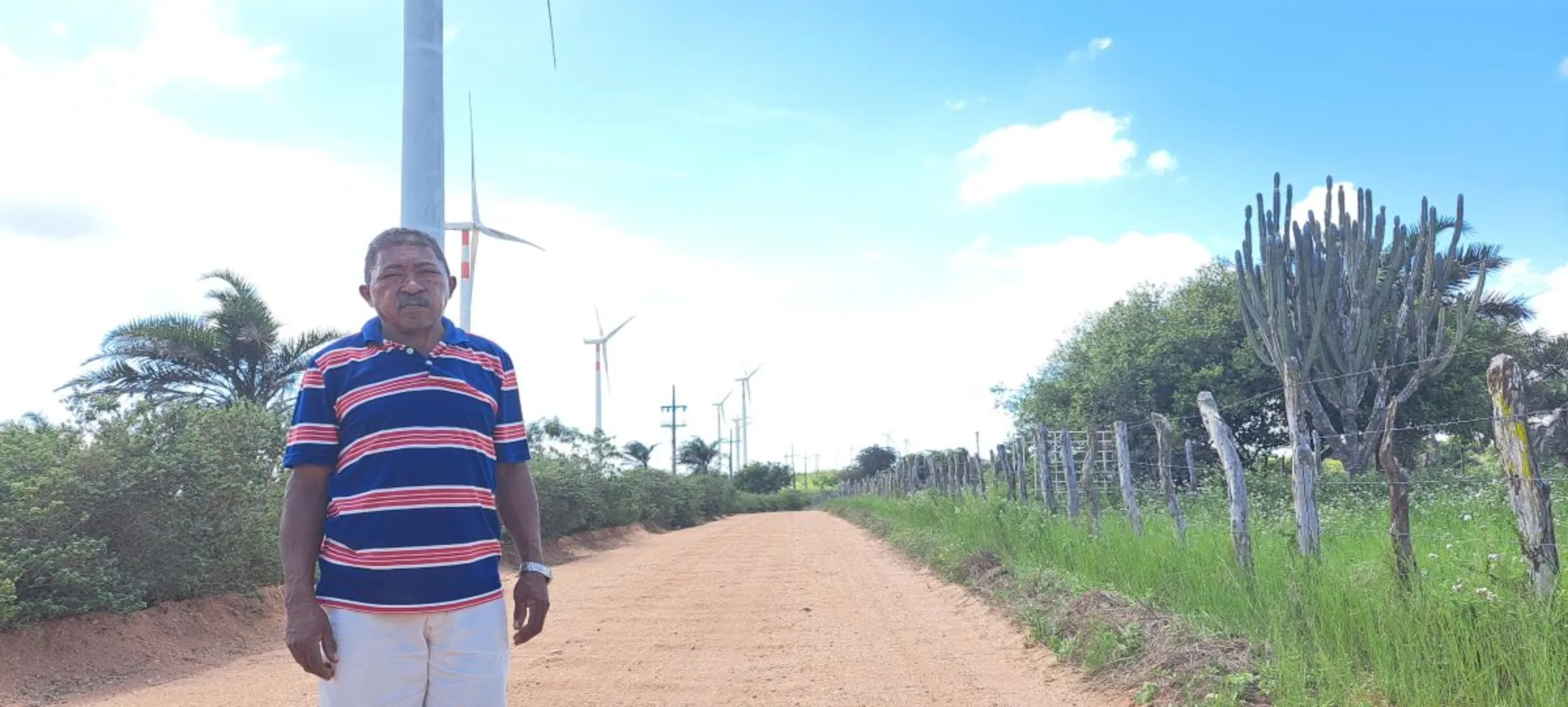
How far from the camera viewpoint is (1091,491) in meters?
10.7

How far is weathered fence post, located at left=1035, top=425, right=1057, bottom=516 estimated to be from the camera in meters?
12.6

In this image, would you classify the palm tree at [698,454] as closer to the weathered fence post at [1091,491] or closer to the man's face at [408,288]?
the weathered fence post at [1091,491]

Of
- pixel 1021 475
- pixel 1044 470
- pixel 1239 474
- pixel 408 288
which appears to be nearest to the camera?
pixel 408 288

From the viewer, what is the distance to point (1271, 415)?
2297cm

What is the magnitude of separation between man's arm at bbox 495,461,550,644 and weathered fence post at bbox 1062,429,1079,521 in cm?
862

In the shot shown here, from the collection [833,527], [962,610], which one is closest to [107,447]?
[962,610]

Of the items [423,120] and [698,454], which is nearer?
[423,120]

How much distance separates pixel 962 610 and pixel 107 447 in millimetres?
6826

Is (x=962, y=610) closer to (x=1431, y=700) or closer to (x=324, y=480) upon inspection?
(x=1431, y=700)

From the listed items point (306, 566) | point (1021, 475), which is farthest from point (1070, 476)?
point (306, 566)

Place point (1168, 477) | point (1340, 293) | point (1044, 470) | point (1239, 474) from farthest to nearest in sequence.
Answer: point (1340, 293)
point (1044, 470)
point (1168, 477)
point (1239, 474)

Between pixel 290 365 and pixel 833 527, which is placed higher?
pixel 290 365

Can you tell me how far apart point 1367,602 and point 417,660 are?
13.6ft

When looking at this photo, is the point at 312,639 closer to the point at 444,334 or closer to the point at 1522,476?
the point at 444,334
